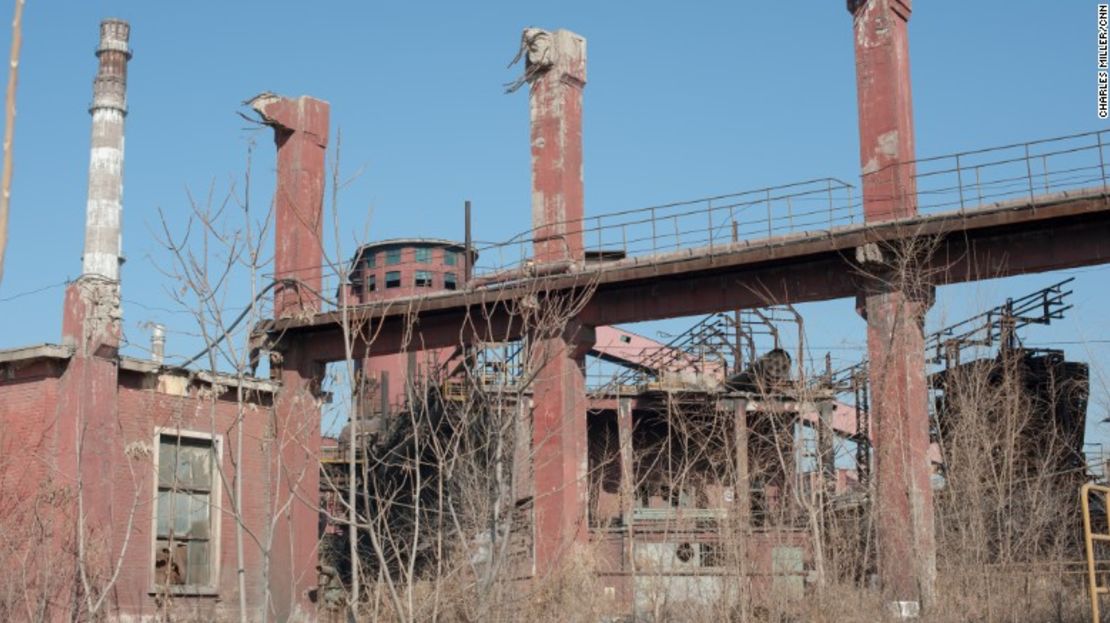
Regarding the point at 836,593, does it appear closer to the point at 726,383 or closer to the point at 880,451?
the point at 880,451

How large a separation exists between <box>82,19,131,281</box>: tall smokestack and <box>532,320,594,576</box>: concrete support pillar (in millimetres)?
24504

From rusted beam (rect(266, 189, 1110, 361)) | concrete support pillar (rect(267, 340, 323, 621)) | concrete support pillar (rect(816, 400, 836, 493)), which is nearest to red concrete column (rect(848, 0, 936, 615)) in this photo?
rusted beam (rect(266, 189, 1110, 361))

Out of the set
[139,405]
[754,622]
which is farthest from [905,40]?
[139,405]

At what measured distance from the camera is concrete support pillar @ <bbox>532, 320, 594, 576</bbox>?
24.4 meters

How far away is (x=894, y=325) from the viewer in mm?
21156

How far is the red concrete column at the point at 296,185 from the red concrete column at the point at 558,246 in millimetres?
5258

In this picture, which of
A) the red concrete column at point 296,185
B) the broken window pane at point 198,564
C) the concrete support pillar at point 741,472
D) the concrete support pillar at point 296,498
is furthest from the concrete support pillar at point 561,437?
the red concrete column at point 296,185

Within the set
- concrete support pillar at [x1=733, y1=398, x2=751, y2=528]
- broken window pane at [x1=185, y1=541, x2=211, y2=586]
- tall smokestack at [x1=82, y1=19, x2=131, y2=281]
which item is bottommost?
broken window pane at [x1=185, y1=541, x2=211, y2=586]

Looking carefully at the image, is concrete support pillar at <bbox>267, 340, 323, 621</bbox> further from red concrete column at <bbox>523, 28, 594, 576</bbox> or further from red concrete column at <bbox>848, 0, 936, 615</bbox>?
red concrete column at <bbox>848, 0, 936, 615</bbox>

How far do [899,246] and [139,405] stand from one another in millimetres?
12705

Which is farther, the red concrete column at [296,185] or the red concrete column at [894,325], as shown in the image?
the red concrete column at [296,185]

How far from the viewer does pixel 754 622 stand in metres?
17.5

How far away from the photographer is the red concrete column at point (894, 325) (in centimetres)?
2030

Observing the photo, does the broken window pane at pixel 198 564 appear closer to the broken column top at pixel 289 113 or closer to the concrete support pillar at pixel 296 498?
the concrete support pillar at pixel 296 498
